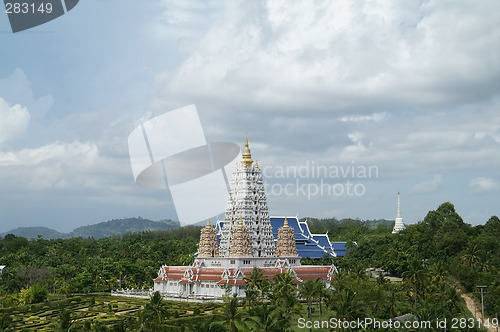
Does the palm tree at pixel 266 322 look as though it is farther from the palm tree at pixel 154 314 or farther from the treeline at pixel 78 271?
the treeline at pixel 78 271

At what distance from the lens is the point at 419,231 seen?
336 feet

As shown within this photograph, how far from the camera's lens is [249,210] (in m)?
88.1

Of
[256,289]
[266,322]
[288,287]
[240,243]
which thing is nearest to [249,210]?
[240,243]

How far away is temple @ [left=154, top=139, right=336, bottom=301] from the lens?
80.9 metres

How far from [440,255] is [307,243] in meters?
26.6

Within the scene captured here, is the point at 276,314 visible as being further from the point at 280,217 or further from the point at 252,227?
the point at 280,217

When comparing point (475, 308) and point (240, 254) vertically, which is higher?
point (240, 254)

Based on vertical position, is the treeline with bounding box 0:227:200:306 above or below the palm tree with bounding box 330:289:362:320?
above

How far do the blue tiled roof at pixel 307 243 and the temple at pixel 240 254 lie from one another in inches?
681

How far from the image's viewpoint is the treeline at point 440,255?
64938 mm

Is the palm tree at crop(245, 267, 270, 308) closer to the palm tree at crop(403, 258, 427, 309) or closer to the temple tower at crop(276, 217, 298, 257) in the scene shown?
the palm tree at crop(403, 258, 427, 309)

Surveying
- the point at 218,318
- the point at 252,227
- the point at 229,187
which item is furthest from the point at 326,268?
the point at 218,318

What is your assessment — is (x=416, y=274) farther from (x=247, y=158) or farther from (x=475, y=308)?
(x=247, y=158)

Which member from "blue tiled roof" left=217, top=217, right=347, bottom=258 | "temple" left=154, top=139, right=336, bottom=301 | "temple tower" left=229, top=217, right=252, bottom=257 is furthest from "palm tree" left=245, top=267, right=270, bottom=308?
"blue tiled roof" left=217, top=217, right=347, bottom=258
